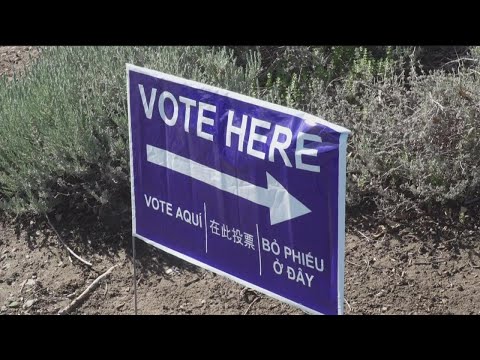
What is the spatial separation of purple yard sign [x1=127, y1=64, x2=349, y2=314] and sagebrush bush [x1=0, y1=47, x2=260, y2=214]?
1236 mm

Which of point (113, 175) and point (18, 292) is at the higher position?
point (113, 175)

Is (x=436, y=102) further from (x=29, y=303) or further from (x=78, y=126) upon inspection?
(x=29, y=303)

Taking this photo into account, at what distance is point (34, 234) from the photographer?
5711 millimetres

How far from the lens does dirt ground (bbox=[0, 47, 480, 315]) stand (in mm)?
4992

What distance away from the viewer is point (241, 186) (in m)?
4.05

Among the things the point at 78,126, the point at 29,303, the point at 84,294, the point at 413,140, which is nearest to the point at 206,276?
the point at 84,294

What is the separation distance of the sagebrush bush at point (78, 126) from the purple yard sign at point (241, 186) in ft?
4.06

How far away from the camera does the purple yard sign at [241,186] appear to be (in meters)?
3.76

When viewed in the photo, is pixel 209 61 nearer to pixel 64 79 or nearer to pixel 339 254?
pixel 64 79

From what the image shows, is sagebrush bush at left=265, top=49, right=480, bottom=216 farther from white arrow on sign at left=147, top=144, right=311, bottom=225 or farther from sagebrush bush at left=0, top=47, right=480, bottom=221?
white arrow on sign at left=147, top=144, right=311, bottom=225

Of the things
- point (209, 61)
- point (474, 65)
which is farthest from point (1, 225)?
point (474, 65)

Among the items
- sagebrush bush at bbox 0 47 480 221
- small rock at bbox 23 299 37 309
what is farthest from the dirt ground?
sagebrush bush at bbox 0 47 480 221

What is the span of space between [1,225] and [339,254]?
2.82 m

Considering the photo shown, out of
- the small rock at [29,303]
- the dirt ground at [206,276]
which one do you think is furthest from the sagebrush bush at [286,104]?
the small rock at [29,303]
